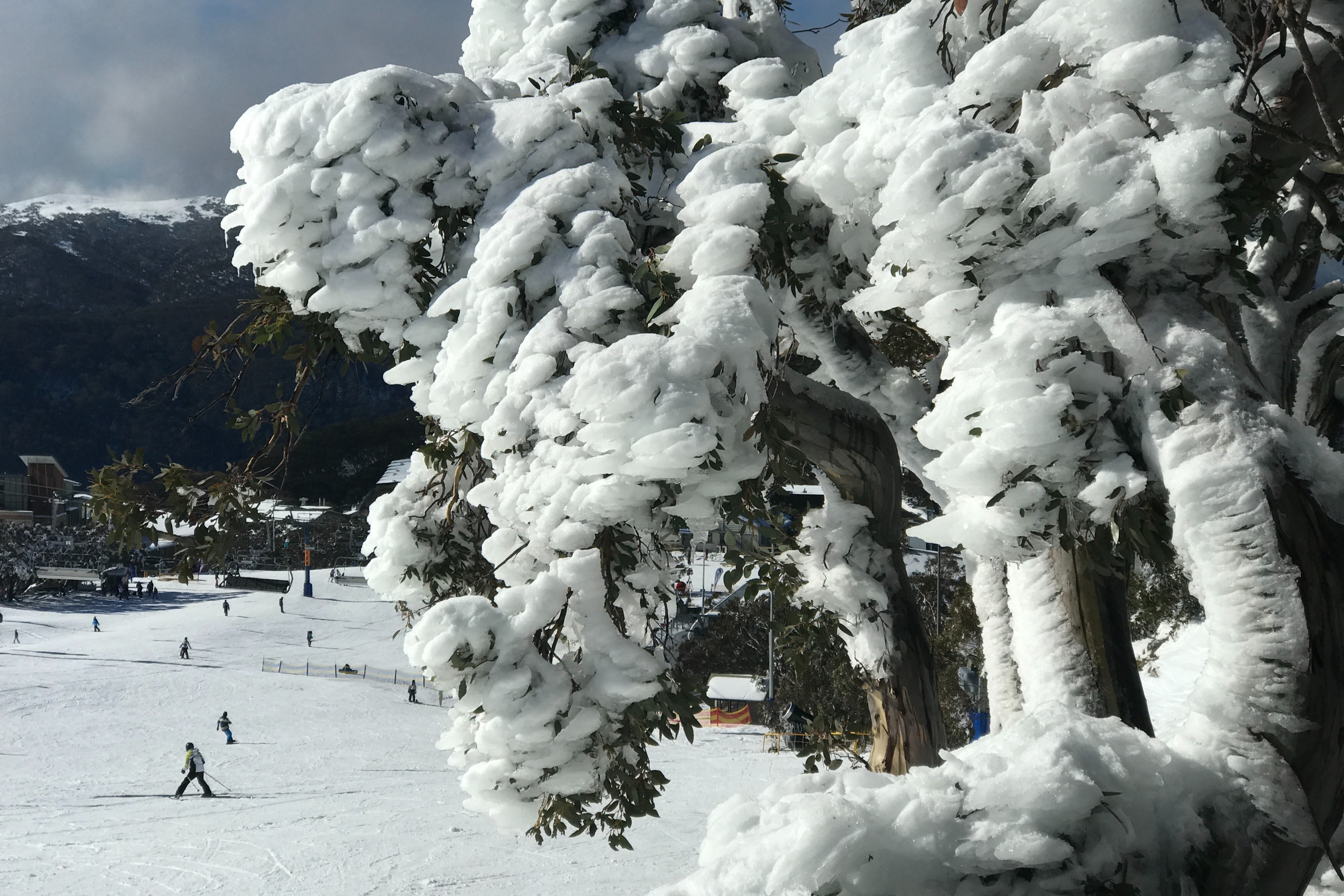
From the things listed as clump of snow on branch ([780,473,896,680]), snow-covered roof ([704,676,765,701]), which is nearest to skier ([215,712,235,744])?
snow-covered roof ([704,676,765,701])

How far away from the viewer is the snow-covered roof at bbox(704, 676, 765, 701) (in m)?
27.3

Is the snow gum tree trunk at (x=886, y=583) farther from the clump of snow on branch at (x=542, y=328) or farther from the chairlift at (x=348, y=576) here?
the chairlift at (x=348, y=576)

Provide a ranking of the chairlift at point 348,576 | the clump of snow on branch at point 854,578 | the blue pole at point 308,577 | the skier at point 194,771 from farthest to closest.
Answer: the chairlift at point 348,576
the blue pole at point 308,577
the skier at point 194,771
the clump of snow on branch at point 854,578

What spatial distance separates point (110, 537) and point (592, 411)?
7.35 feet

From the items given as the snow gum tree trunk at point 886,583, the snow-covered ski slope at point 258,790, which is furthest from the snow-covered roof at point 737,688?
the snow gum tree trunk at point 886,583

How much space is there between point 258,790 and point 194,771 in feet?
4.16

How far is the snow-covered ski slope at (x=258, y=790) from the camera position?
12.0m

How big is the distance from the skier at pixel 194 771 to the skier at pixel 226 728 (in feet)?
13.5

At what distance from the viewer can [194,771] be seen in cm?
1658

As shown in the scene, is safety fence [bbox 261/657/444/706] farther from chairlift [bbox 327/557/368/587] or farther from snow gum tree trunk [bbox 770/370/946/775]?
snow gum tree trunk [bbox 770/370/946/775]

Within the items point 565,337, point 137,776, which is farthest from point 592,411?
point 137,776

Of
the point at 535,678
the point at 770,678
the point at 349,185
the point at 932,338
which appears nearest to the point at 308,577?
the point at 770,678

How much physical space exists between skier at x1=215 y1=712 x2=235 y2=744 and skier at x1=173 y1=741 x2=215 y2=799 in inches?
162

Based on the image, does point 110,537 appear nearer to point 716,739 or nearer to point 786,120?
point 786,120
